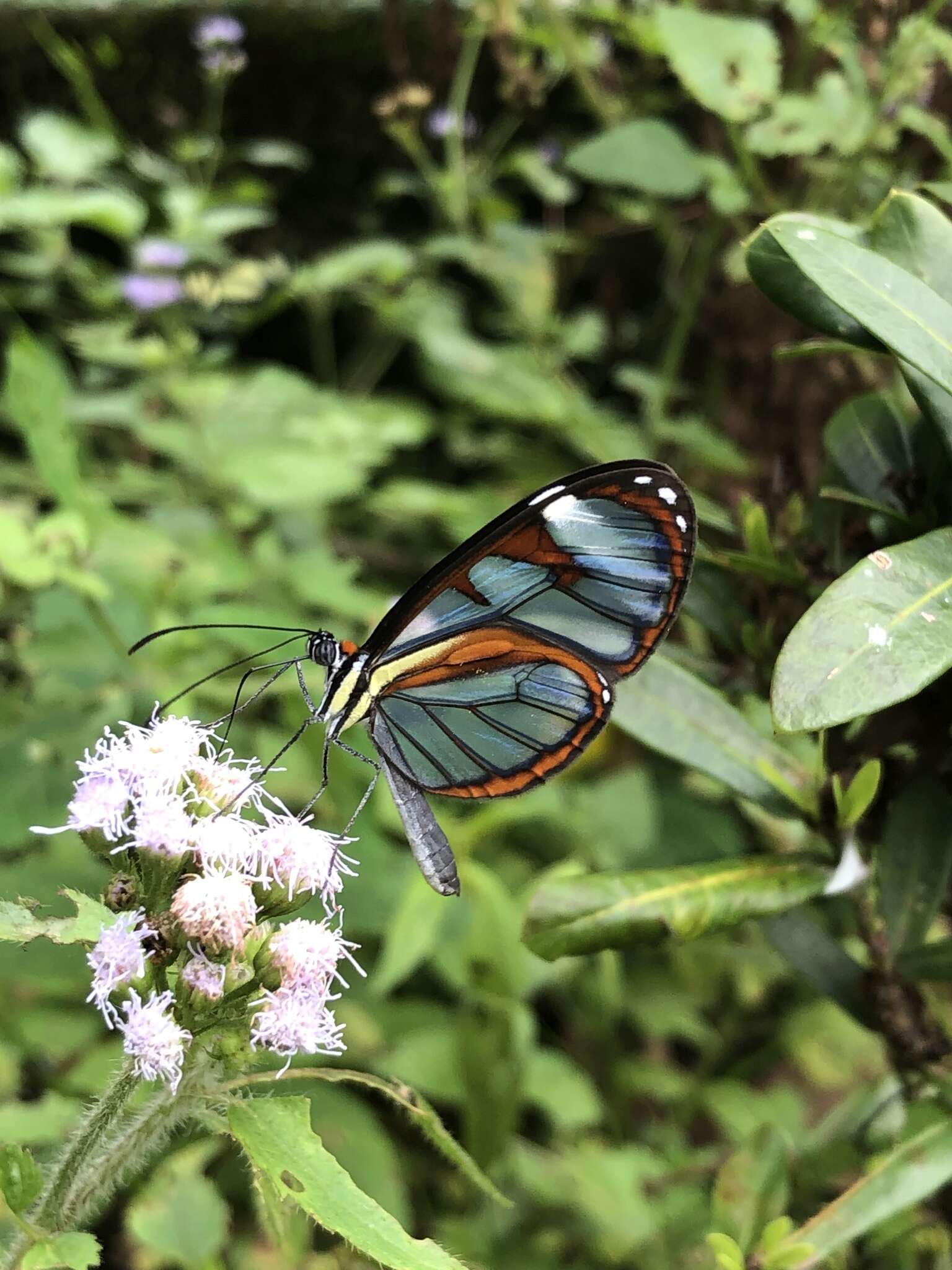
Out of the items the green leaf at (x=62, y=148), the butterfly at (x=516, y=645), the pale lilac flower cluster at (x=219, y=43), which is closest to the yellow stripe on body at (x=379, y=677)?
the butterfly at (x=516, y=645)

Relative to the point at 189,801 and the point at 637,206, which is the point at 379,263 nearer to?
the point at 637,206

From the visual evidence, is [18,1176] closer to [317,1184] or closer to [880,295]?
[317,1184]

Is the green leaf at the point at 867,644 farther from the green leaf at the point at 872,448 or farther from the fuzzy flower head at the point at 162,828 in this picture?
the fuzzy flower head at the point at 162,828

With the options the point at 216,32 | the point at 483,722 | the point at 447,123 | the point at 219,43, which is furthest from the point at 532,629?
the point at 219,43

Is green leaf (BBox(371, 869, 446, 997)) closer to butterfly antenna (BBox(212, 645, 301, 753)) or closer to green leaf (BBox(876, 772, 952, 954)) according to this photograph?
butterfly antenna (BBox(212, 645, 301, 753))

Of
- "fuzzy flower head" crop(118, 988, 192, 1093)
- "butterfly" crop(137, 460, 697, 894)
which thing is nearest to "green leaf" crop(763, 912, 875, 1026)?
"butterfly" crop(137, 460, 697, 894)

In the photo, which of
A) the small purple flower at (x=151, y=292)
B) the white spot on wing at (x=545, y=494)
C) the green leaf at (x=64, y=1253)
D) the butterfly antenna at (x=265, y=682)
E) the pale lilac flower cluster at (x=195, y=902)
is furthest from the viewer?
the small purple flower at (x=151, y=292)
